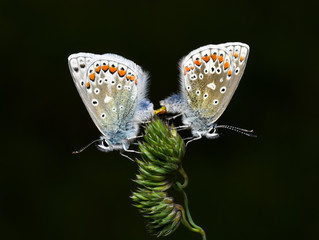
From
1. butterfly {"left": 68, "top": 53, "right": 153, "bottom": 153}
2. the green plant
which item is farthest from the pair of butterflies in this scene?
the green plant

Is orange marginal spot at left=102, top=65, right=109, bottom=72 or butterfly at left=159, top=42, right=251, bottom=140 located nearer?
butterfly at left=159, top=42, right=251, bottom=140

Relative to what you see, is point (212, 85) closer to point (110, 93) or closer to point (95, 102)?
point (110, 93)

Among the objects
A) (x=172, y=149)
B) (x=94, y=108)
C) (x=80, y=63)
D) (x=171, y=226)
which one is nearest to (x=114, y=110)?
(x=94, y=108)

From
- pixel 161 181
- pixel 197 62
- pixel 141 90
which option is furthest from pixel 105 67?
pixel 161 181

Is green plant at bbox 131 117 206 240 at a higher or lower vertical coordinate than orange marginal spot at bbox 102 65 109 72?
lower

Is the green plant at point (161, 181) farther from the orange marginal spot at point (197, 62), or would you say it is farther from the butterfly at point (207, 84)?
the orange marginal spot at point (197, 62)

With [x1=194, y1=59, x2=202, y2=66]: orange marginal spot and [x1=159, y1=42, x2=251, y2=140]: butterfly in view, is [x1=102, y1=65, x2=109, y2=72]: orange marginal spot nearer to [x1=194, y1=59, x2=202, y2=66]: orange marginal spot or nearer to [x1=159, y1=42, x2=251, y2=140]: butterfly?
[x1=159, y1=42, x2=251, y2=140]: butterfly

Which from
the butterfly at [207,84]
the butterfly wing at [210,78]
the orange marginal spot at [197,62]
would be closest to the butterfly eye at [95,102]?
the butterfly at [207,84]
